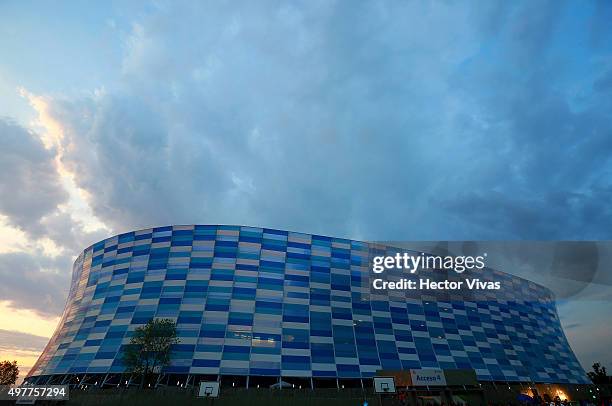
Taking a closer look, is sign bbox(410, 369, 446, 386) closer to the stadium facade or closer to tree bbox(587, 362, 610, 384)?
the stadium facade

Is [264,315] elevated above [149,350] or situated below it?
above

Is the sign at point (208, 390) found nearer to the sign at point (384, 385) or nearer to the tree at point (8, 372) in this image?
the sign at point (384, 385)

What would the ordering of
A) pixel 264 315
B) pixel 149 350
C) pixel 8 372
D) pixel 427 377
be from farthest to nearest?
pixel 8 372, pixel 264 315, pixel 149 350, pixel 427 377

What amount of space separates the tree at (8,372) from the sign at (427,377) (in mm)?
153929

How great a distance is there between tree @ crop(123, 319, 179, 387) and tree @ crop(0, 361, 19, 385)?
373 ft

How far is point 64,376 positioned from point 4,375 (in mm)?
106758

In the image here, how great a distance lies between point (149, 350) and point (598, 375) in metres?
197

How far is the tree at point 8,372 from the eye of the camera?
136 meters

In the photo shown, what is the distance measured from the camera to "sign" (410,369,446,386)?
51.4 metres

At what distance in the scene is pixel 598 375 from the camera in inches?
6516

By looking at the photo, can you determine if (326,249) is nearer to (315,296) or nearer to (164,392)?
(315,296)

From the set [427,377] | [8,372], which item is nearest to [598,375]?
[427,377]

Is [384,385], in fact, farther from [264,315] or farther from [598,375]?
[598,375]

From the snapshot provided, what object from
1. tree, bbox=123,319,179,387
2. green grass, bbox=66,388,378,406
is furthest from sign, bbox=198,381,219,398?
tree, bbox=123,319,179,387
